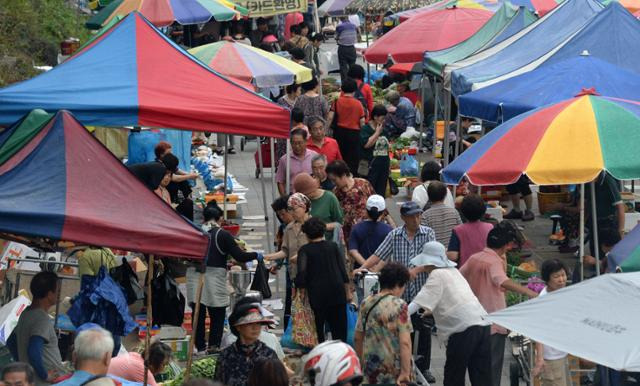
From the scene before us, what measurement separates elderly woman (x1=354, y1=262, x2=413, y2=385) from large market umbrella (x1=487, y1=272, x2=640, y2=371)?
1.41 metres

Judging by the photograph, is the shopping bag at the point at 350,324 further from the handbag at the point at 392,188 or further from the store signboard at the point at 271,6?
the store signboard at the point at 271,6

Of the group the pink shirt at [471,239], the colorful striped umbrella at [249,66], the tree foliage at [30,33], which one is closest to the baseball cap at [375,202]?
the pink shirt at [471,239]

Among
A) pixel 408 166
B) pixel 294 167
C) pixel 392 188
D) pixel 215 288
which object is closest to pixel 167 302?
pixel 215 288

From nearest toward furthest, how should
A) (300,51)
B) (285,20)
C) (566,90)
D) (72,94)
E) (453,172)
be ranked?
(72,94)
(453,172)
(566,90)
(300,51)
(285,20)

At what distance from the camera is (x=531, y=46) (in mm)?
15781

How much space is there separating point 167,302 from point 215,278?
58 cm

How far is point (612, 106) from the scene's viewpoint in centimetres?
1111

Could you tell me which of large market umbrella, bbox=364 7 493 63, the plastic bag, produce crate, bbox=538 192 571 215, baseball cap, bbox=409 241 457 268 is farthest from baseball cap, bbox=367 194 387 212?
large market umbrella, bbox=364 7 493 63

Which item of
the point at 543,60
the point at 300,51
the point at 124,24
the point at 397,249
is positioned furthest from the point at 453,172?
the point at 300,51

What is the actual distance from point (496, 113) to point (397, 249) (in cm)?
287

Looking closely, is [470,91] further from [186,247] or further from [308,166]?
[186,247]

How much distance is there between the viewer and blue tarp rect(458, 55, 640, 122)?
504 inches

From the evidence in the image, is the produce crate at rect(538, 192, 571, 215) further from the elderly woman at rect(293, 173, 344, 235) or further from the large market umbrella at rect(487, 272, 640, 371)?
the large market umbrella at rect(487, 272, 640, 371)

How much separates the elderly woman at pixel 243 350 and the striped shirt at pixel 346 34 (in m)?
20.1
